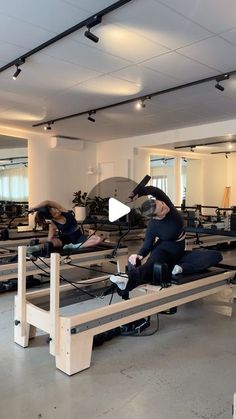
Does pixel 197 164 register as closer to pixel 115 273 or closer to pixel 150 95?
pixel 150 95

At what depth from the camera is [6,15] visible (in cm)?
284

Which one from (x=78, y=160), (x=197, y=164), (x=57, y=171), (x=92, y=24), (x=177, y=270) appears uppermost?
(x=92, y=24)

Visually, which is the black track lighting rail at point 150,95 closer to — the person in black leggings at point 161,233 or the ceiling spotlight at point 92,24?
the ceiling spotlight at point 92,24

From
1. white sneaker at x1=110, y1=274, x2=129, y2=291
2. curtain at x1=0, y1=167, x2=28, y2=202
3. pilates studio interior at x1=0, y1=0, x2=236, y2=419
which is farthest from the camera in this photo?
curtain at x1=0, y1=167, x2=28, y2=202

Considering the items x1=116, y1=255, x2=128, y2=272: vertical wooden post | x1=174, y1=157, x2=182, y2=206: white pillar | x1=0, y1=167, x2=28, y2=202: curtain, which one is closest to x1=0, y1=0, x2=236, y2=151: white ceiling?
x1=0, y1=167, x2=28, y2=202: curtain

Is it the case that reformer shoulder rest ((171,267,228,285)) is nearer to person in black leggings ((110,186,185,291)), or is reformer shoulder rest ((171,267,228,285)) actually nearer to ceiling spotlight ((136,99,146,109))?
person in black leggings ((110,186,185,291))

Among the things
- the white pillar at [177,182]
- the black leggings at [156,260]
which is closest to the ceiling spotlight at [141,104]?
the black leggings at [156,260]

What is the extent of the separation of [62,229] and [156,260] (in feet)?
5.90

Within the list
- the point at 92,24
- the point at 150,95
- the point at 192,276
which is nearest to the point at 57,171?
the point at 150,95

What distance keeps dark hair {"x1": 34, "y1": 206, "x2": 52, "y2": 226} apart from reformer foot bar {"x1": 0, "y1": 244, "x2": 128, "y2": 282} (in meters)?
0.63

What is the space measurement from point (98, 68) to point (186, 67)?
1065mm
